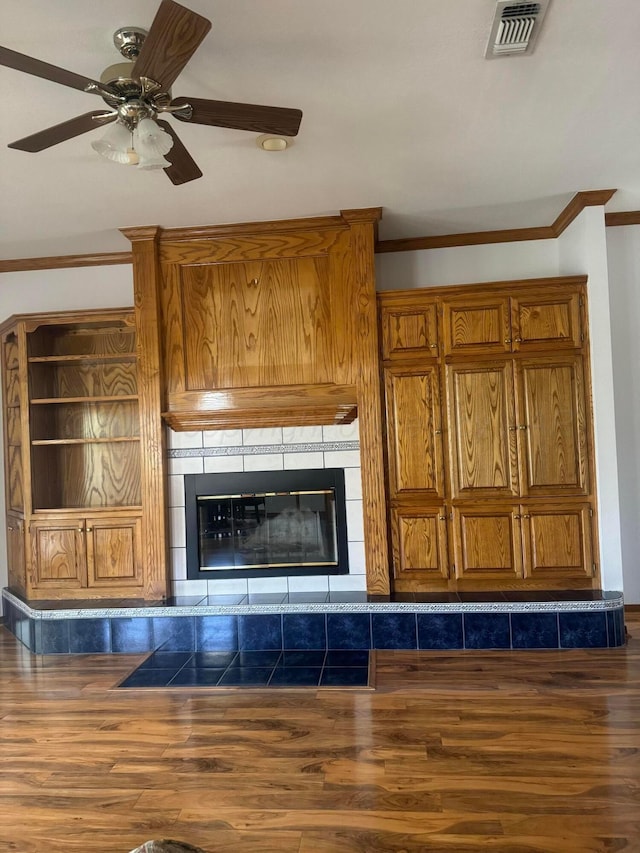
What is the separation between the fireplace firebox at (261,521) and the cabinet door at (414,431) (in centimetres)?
43

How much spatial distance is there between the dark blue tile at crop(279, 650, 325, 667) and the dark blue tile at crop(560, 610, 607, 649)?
1348 mm

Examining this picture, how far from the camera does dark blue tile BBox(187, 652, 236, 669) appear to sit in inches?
140

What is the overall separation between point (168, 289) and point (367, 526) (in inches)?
77.2

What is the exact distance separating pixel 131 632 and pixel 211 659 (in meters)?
0.56

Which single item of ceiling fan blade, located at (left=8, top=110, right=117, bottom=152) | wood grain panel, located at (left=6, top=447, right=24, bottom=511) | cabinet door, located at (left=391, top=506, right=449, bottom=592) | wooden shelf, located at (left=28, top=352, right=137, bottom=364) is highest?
ceiling fan blade, located at (left=8, top=110, right=117, bottom=152)

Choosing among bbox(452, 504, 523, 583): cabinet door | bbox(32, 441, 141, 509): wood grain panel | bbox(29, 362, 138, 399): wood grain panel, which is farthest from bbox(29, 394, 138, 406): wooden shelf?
bbox(452, 504, 523, 583): cabinet door

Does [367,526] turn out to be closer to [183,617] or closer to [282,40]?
[183,617]

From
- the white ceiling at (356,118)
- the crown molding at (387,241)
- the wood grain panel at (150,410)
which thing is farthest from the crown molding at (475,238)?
the wood grain panel at (150,410)

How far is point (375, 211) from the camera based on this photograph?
154 inches

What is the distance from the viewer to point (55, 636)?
12.8ft

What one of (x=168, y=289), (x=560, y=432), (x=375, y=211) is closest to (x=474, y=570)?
(x=560, y=432)

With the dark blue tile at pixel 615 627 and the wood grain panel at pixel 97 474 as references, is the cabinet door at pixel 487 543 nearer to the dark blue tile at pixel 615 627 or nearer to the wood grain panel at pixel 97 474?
the dark blue tile at pixel 615 627

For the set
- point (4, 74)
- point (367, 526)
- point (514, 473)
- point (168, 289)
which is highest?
point (4, 74)

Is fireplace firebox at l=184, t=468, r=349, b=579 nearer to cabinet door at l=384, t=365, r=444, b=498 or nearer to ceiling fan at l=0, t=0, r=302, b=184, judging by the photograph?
cabinet door at l=384, t=365, r=444, b=498
